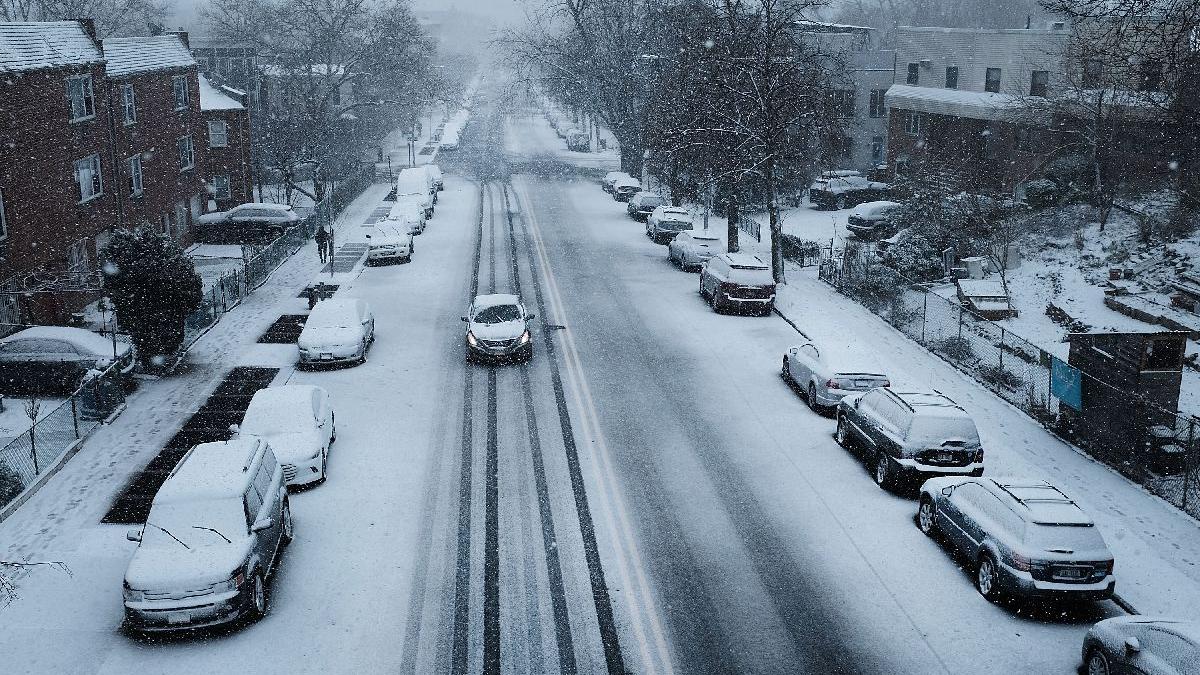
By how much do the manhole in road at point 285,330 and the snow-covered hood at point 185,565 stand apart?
1488 cm

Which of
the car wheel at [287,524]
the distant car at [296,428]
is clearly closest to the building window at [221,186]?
the distant car at [296,428]

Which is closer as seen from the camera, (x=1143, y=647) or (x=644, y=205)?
(x=1143, y=647)

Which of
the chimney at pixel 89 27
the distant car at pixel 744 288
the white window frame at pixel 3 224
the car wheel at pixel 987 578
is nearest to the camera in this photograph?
the car wheel at pixel 987 578

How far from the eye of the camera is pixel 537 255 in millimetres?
40656

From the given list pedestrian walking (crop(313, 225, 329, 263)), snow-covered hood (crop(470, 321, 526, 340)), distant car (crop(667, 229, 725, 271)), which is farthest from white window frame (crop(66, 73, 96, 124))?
distant car (crop(667, 229, 725, 271))

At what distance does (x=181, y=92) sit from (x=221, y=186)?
605cm

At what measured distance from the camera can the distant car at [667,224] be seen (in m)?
44.0

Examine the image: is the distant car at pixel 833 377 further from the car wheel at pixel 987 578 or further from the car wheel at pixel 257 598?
the car wheel at pixel 257 598

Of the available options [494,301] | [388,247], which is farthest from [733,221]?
[494,301]

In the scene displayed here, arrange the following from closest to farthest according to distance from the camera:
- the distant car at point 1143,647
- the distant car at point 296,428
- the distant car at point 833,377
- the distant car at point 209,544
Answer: the distant car at point 1143,647, the distant car at point 209,544, the distant car at point 296,428, the distant car at point 833,377

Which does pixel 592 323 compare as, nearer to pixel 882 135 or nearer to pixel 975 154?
pixel 975 154

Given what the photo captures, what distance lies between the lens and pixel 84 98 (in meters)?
33.0

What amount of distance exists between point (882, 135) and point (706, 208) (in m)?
20.3

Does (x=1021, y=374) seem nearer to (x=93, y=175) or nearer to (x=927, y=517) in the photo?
(x=927, y=517)
